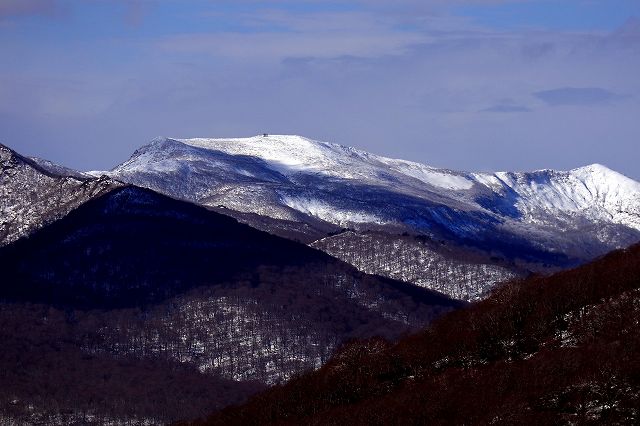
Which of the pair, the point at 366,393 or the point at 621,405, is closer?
the point at 621,405

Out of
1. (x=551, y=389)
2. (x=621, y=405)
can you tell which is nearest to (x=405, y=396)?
(x=551, y=389)

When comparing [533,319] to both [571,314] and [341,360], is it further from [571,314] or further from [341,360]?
[341,360]

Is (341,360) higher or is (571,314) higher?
(571,314)

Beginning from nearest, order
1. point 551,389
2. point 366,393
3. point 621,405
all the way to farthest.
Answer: point 621,405
point 551,389
point 366,393

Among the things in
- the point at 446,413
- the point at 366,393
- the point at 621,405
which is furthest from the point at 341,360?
the point at 621,405

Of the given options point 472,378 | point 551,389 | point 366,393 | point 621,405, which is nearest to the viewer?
point 621,405

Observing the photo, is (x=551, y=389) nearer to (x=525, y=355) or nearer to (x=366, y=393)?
(x=525, y=355)
